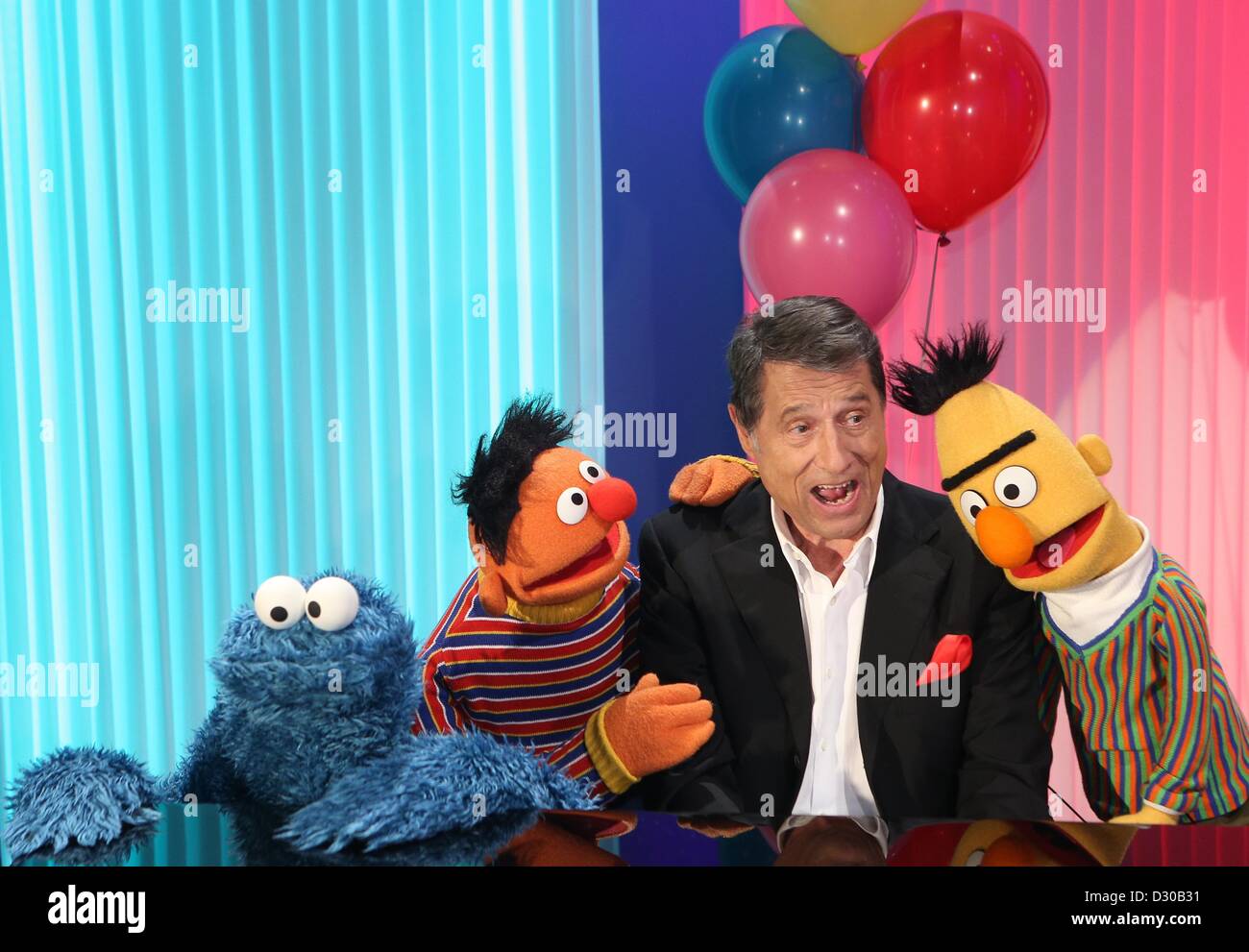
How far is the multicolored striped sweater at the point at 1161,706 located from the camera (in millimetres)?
1563

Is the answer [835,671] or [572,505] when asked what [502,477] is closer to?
[572,505]

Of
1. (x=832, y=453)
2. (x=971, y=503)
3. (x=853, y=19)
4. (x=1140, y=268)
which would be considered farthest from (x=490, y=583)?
(x=1140, y=268)

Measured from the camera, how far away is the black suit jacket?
1.77 metres

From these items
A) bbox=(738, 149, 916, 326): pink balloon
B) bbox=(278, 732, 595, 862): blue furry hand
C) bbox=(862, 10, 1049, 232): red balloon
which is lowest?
bbox=(278, 732, 595, 862): blue furry hand

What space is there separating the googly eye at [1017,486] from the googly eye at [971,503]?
4 centimetres

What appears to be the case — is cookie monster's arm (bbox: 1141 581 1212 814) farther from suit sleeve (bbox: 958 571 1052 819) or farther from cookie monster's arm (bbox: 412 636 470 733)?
cookie monster's arm (bbox: 412 636 470 733)

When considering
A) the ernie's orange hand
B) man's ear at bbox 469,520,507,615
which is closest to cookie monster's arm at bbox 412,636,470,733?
man's ear at bbox 469,520,507,615

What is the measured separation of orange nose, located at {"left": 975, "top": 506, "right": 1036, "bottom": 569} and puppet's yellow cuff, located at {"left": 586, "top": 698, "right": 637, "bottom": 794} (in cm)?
64

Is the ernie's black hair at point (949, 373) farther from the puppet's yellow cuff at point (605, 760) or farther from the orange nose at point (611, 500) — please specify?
the puppet's yellow cuff at point (605, 760)

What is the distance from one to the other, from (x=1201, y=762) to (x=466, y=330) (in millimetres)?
2229

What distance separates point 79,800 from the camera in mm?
1184

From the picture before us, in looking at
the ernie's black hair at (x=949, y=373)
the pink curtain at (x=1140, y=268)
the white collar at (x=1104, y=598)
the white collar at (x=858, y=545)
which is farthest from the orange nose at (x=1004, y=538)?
the pink curtain at (x=1140, y=268)
